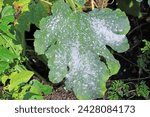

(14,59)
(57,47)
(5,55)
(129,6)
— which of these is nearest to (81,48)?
(57,47)

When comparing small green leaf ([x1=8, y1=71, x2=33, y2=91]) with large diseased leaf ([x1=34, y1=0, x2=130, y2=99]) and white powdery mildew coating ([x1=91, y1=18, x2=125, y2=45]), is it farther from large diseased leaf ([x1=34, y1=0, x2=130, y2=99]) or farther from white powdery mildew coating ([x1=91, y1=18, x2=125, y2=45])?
white powdery mildew coating ([x1=91, y1=18, x2=125, y2=45])

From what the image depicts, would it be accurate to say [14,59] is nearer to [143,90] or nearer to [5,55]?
[5,55]

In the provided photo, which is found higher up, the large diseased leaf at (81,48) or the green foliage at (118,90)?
the large diseased leaf at (81,48)

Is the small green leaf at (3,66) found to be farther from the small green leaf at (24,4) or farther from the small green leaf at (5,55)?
the small green leaf at (24,4)

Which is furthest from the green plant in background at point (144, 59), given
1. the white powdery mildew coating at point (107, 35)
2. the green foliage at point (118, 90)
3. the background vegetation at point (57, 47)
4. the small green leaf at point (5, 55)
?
the small green leaf at point (5, 55)

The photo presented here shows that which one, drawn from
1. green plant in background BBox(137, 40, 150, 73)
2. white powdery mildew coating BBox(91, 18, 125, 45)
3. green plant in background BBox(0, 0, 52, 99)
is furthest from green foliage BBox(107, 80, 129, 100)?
white powdery mildew coating BBox(91, 18, 125, 45)

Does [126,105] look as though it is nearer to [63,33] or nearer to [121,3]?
[63,33]
